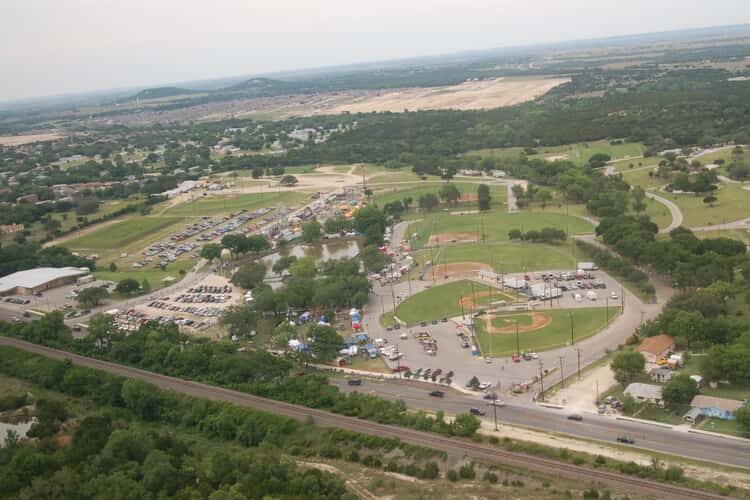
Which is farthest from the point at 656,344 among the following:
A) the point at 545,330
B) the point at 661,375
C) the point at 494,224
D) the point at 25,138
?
the point at 25,138

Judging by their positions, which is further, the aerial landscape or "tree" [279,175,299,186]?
"tree" [279,175,299,186]

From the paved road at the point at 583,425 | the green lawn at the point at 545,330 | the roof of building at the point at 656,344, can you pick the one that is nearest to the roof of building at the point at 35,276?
the paved road at the point at 583,425

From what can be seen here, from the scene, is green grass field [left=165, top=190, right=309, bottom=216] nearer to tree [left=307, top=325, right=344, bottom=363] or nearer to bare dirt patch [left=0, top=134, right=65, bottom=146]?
tree [left=307, top=325, right=344, bottom=363]

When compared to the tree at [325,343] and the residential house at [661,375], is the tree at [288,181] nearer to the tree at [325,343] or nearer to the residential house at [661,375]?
the tree at [325,343]

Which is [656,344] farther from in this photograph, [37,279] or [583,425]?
[37,279]

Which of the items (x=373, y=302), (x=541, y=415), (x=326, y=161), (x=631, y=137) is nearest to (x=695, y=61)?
(x=631, y=137)

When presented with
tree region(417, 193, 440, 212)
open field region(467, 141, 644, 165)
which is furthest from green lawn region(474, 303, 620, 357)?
open field region(467, 141, 644, 165)

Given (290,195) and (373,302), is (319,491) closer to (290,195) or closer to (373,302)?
(373,302)
